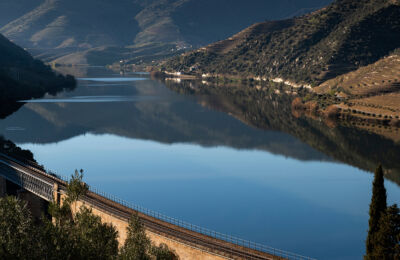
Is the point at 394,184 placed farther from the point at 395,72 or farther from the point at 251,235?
the point at 395,72

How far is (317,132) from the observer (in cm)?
11300

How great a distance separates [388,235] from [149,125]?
9408 centimetres

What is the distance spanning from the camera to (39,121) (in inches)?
4727

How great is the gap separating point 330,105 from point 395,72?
26851 mm

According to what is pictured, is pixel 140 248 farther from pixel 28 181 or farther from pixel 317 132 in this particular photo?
pixel 317 132

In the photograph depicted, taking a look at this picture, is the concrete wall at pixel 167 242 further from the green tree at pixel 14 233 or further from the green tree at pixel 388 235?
the green tree at pixel 388 235

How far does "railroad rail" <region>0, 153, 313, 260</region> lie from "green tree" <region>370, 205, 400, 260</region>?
833 cm

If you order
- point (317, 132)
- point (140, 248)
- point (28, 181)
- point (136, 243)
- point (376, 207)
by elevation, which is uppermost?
point (317, 132)

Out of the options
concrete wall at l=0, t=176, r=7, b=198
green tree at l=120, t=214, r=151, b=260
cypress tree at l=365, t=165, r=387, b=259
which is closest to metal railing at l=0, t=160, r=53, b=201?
concrete wall at l=0, t=176, r=7, b=198

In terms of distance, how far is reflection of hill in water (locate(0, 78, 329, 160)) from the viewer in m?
102

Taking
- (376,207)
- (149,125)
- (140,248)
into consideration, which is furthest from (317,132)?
(140,248)

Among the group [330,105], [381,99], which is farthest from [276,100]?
[381,99]

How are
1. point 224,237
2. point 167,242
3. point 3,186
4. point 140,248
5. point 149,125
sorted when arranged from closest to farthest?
point 140,248 < point 167,242 < point 224,237 < point 3,186 < point 149,125

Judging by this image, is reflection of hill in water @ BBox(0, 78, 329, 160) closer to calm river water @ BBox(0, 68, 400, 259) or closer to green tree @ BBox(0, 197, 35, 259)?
calm river water @ BBox(0, 68, 400, 259)
